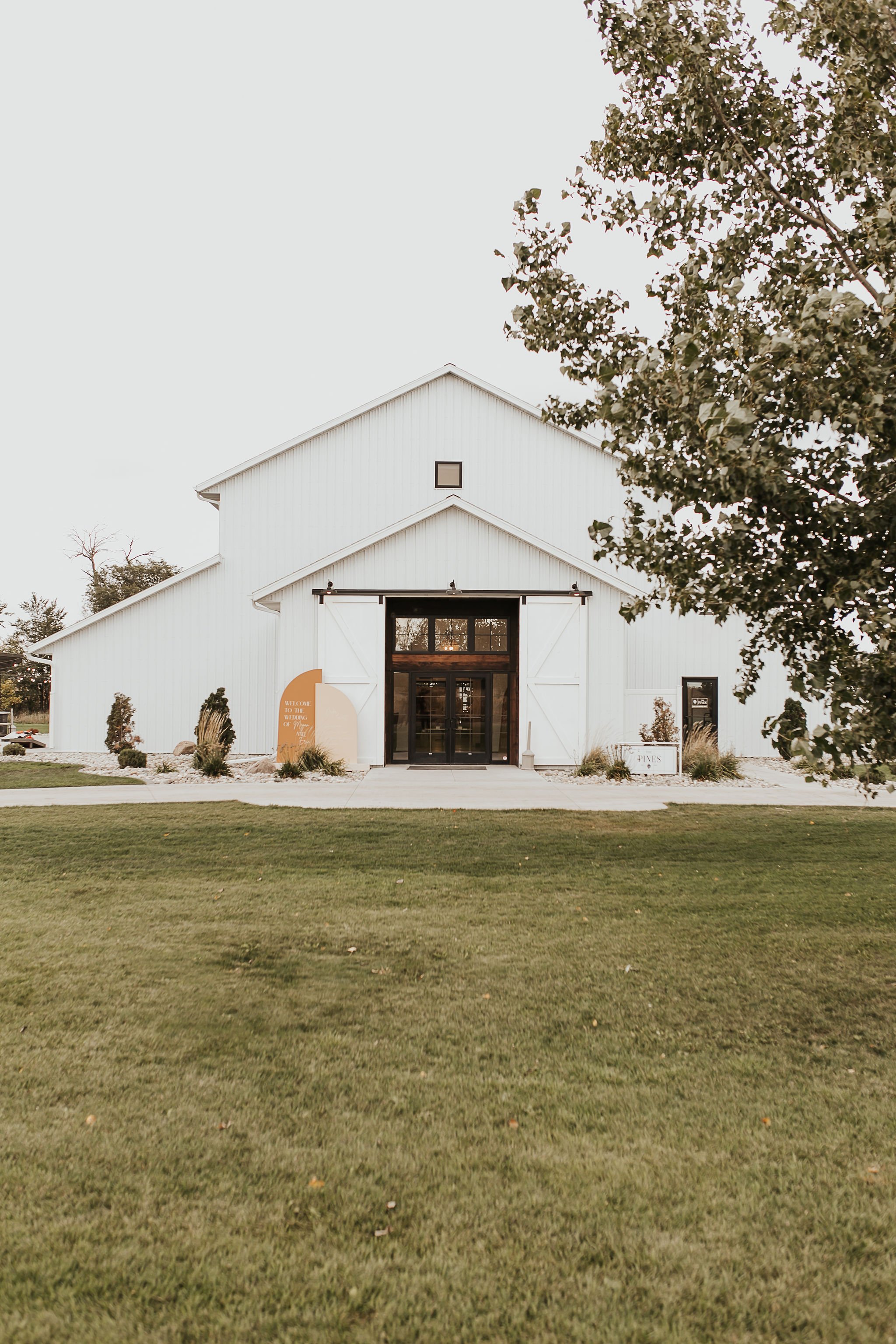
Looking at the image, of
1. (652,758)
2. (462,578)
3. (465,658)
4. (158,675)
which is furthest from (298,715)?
(652,758)

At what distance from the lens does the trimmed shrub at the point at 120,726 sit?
22.0m

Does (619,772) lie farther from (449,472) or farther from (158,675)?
(158,675)

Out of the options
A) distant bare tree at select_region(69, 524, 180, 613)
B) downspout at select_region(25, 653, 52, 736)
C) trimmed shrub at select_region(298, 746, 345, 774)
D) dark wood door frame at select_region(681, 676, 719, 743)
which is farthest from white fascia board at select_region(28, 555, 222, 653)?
distant bare tree at select_region(69, 524, 180, 613)

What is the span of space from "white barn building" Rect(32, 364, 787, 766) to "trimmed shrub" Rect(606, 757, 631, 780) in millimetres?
1706

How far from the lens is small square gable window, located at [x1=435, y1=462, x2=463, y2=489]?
23.5 meters

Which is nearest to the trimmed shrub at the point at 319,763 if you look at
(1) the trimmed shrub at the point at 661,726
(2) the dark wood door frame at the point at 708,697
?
(1) the trimmed shrub at the point at 661,726

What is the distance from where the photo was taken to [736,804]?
13.8 metres

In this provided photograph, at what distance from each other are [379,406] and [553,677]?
9422 millimetres

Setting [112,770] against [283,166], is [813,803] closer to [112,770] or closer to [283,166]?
[112,770]

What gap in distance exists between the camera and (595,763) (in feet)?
60.4

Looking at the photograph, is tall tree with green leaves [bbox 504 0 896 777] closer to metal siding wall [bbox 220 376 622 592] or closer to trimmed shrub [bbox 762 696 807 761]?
trimmed shrub [bbox 762 696 807 761]

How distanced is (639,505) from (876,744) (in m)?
2.15

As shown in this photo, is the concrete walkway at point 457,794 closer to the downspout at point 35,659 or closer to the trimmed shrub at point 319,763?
the trimmed shrub at point 319,763

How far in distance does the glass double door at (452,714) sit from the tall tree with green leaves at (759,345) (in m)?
A: 13.9
